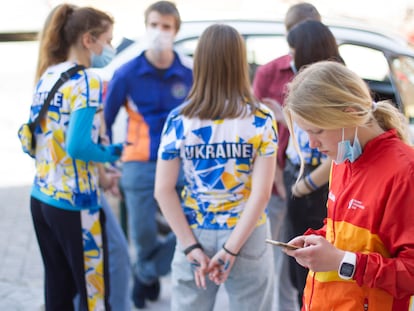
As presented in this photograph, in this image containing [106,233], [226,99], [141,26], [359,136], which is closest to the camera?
[359,136]

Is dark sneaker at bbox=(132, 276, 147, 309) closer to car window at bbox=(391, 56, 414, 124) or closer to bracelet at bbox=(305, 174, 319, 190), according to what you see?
bracelet at bbox=(305, 174, 319, 190)

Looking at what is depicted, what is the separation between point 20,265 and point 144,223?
1.39 m

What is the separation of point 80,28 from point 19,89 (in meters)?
9.24

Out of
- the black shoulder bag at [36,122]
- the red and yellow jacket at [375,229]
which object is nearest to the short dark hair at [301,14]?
the black shoulder bag at [36,122]

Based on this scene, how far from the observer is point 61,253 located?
3.12 meters

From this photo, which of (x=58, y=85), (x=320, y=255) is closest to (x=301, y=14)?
(x=58, y=85)

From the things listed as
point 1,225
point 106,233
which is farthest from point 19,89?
point 106,233

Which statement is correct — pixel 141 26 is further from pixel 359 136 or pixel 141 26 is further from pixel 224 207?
pixel 359 136

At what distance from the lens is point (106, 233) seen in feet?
10.5

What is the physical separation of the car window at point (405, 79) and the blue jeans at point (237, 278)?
7.39ft

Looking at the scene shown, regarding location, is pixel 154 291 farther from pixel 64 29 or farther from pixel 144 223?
pixel 64 29

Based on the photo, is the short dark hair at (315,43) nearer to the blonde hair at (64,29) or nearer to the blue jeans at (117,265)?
the blonde hair at (64,29)

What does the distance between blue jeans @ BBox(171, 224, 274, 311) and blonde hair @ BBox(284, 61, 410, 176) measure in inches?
32.2

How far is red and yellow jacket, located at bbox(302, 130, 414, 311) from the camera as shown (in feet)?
5.89
